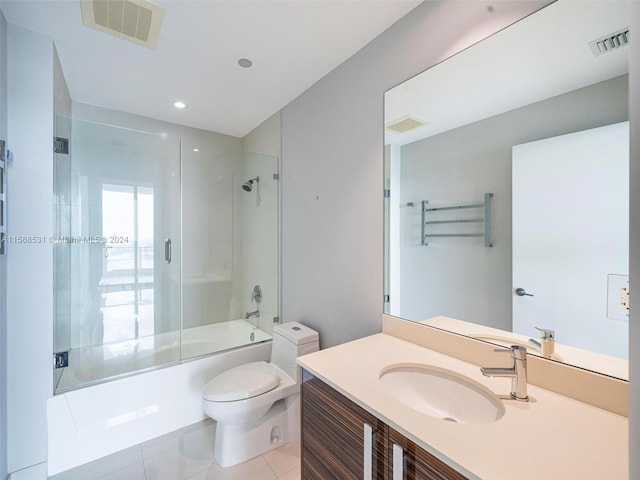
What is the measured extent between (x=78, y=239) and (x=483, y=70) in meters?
2.69

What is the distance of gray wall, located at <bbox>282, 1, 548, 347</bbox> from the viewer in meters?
1.30

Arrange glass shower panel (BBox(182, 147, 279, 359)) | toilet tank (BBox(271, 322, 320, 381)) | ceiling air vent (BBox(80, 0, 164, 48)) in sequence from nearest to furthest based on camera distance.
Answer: ceiling air vent (BBox(80, 0, 164, 48))
toilet tank (BBox(271, 322, 320, 381))
glass shower panel (BBox(182, 147, 279, 359))

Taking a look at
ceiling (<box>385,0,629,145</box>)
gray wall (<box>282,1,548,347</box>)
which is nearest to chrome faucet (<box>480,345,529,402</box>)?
gray wall (<box>282,1,548,347</box>)

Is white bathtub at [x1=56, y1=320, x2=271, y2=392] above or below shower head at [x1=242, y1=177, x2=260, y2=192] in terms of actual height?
below

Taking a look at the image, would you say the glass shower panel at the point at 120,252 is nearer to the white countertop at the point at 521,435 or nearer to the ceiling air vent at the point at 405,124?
the white countertop at the point at 521,435

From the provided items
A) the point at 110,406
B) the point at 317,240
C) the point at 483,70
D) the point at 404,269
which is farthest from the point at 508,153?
the point at 110,406

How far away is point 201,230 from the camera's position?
2.94 metres

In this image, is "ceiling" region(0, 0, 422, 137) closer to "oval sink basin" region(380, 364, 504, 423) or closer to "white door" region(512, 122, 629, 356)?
"white door" region(512, 122, 629, 356)

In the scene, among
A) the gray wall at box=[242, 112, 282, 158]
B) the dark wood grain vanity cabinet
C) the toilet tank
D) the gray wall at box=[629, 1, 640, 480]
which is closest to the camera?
the gray wall at box=[629, 1, 640, 480]

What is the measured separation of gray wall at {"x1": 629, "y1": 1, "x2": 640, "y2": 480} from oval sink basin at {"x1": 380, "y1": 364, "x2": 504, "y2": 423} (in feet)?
1.65

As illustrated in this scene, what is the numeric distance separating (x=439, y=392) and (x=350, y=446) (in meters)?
0.40

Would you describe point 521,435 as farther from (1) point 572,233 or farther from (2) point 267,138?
(2) point 267,138

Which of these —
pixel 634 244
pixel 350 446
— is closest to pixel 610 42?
pixel 634 244

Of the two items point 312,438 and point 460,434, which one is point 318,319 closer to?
point 312,438
